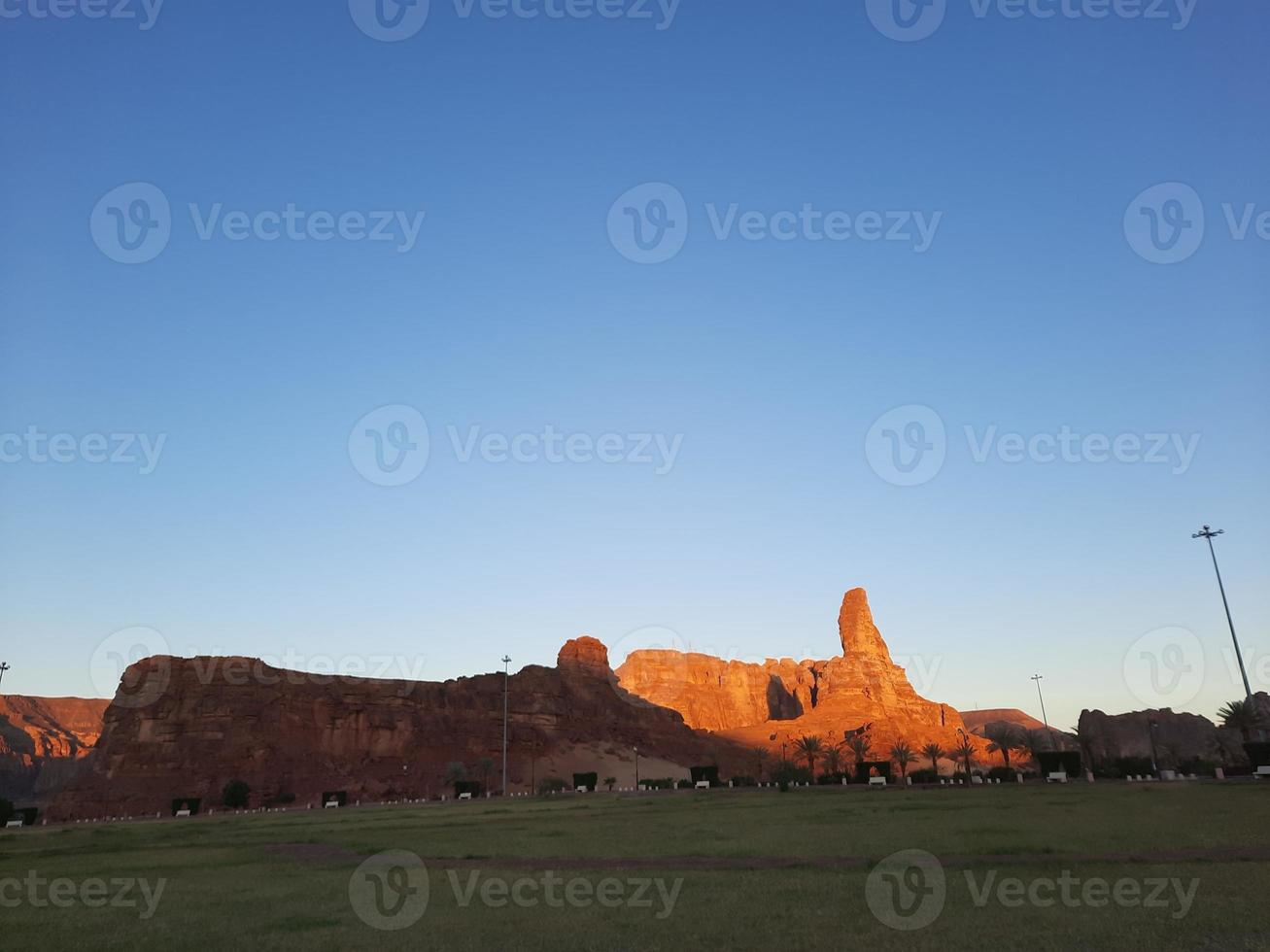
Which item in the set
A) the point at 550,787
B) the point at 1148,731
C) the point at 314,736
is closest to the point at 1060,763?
the point at 550,787

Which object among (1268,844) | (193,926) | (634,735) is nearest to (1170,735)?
(634,735)

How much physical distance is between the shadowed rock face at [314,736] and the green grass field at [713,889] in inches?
3621

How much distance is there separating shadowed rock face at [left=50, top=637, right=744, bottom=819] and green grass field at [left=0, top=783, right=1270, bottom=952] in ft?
302

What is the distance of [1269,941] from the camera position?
464 inches

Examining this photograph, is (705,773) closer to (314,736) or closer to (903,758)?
(903,758)

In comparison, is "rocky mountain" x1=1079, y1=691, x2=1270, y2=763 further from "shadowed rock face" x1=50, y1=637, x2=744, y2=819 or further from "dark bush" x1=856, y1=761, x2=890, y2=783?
"shadowed rock face" x1=50, y1=637, x2=744, y2=819

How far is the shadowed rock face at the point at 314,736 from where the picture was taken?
117062 millimetres

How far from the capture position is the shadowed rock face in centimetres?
11706

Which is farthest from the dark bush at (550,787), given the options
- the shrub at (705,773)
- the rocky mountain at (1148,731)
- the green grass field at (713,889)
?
the rocky mountain at (1148,731)

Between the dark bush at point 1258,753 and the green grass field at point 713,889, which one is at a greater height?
the dark bush at point 1258,753

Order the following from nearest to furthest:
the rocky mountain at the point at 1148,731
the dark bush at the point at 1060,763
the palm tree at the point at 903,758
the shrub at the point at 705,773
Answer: the dark bush at the point at 1060,763 < the palm tree at the point at 903,758 < the shrub at the point at 705,773 < the rocky mountain at the point at 1148,731

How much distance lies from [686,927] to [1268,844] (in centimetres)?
1614

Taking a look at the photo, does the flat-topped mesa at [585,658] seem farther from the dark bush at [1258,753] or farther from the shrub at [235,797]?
the dark bush at [1258,753]

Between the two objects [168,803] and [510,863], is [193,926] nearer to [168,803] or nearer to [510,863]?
[510,863]
